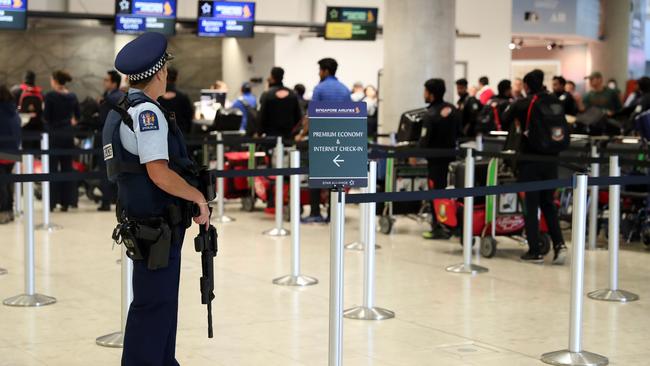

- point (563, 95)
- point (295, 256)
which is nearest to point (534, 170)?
point (295, 256)

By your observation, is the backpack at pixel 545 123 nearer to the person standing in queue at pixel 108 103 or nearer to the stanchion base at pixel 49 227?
the person standing in queue at pixel 108 103

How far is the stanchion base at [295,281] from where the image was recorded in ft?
28.0

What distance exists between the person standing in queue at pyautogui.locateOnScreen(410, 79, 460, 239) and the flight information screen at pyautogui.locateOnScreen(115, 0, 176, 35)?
8.41 meters

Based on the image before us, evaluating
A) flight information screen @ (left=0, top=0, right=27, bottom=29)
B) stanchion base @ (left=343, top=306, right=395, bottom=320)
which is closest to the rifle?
stanchion base @ (left=343, top=306, right=395, bottom=320)

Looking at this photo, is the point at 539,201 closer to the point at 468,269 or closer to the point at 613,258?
the point at 468,269

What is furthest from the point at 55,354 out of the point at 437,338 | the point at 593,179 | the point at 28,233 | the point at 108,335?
the point at 593,179

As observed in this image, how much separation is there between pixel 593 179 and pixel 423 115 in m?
4.82

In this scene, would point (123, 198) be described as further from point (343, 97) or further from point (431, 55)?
point (431, 55)

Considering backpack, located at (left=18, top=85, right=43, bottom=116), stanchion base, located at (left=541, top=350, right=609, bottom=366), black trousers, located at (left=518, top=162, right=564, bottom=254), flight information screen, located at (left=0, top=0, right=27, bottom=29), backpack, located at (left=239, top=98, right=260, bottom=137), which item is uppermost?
flight information screen, located at (left=0, top=0, right=27, bottom=29)

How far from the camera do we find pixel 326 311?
7.48 meters

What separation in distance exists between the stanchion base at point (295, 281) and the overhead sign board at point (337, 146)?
2.54 metres

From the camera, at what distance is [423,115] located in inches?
449

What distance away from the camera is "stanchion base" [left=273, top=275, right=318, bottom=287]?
28.0 ft

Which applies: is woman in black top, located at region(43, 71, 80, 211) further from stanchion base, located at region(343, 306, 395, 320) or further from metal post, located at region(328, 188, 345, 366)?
metal post, located at region(328, 188, 345, 366)
